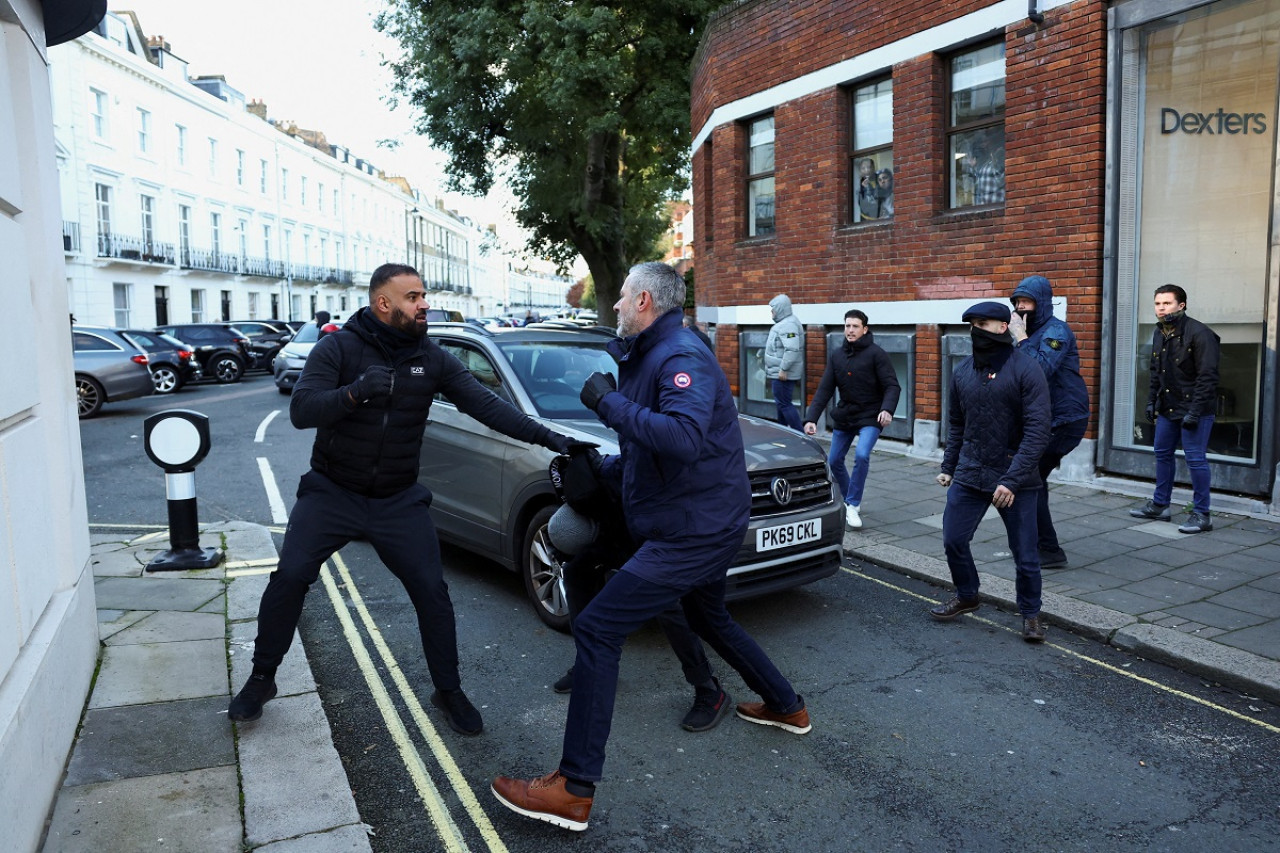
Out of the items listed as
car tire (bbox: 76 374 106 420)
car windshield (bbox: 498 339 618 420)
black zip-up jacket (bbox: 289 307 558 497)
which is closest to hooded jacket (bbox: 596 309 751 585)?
black zip-up jacket (bbox: 289 307 558 497)

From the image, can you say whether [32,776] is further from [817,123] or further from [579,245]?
[579,245]

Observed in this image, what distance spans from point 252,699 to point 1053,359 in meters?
5.13

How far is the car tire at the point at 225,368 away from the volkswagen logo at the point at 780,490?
24164mm

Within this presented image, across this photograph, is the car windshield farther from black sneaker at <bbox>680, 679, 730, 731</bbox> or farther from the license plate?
black sneaker at <bbox>680, 679, 730, 731</bbox>

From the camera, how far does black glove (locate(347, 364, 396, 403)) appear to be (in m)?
3.65

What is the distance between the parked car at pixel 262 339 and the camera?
1157 inches

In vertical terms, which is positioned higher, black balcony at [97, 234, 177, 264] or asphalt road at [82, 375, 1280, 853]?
black balcony at [97, 234, 177, 264]

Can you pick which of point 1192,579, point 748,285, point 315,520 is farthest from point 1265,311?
point 315,520

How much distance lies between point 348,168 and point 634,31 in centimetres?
4583

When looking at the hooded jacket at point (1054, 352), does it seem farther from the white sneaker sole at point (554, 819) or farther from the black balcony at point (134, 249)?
the black balcony at point (134, 249)

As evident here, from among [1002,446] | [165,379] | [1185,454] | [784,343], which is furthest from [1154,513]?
[165,379]

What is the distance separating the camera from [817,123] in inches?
480

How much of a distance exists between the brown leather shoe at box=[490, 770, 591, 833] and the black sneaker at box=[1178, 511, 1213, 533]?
597 cm

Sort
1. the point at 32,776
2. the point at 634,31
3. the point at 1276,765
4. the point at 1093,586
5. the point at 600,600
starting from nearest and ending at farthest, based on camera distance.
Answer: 1. the point at 32,776
2. the point at 600,600
3. the point at 1276,765
4. the point at 1093,586
5. the point at 634,31
